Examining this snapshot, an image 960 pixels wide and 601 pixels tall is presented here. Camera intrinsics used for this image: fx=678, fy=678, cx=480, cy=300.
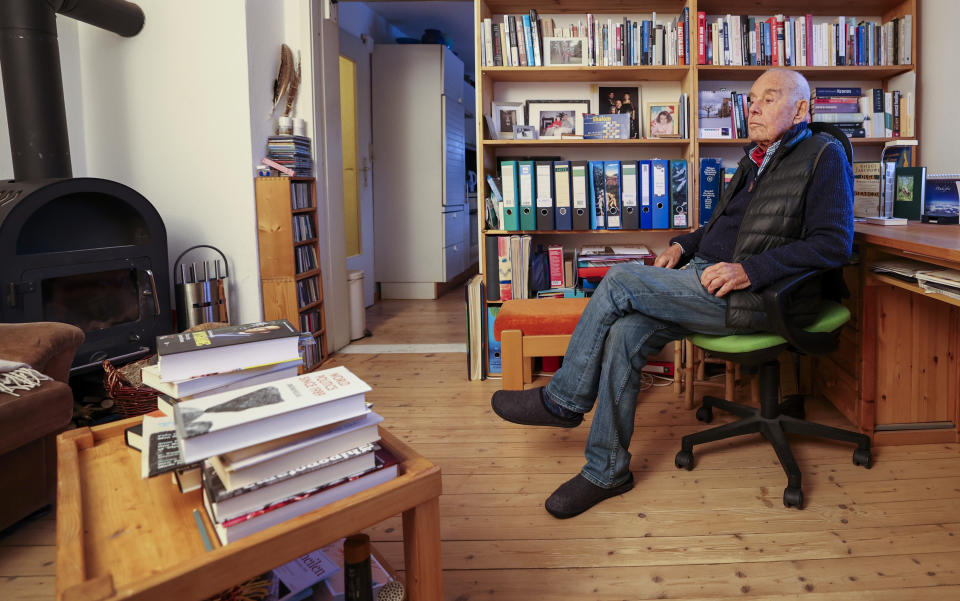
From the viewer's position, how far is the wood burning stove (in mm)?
2463

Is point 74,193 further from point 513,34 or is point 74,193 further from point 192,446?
point 192,446

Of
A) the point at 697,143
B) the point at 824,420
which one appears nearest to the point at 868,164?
the point at 697,143

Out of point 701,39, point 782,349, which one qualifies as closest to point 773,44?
point 701,39

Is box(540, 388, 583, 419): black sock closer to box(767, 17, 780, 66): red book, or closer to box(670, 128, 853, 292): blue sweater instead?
box(670, 128, 853, 292): blue sweater

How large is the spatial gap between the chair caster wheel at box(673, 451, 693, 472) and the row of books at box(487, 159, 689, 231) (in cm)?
131

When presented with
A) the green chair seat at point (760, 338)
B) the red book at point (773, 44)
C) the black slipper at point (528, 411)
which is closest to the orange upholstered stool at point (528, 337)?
the black slipper at point (528, 411)

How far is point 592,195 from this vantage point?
10.4 feet

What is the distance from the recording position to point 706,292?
1941 mm

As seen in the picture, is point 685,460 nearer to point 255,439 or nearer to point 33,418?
point 255,439

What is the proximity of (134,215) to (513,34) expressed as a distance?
73.7 inches

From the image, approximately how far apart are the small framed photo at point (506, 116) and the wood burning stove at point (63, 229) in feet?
5.23

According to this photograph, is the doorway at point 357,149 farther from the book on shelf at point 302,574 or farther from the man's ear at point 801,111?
the book on shelf at point 302,574

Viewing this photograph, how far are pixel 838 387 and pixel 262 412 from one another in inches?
90.8

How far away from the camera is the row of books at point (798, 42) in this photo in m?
3.06
